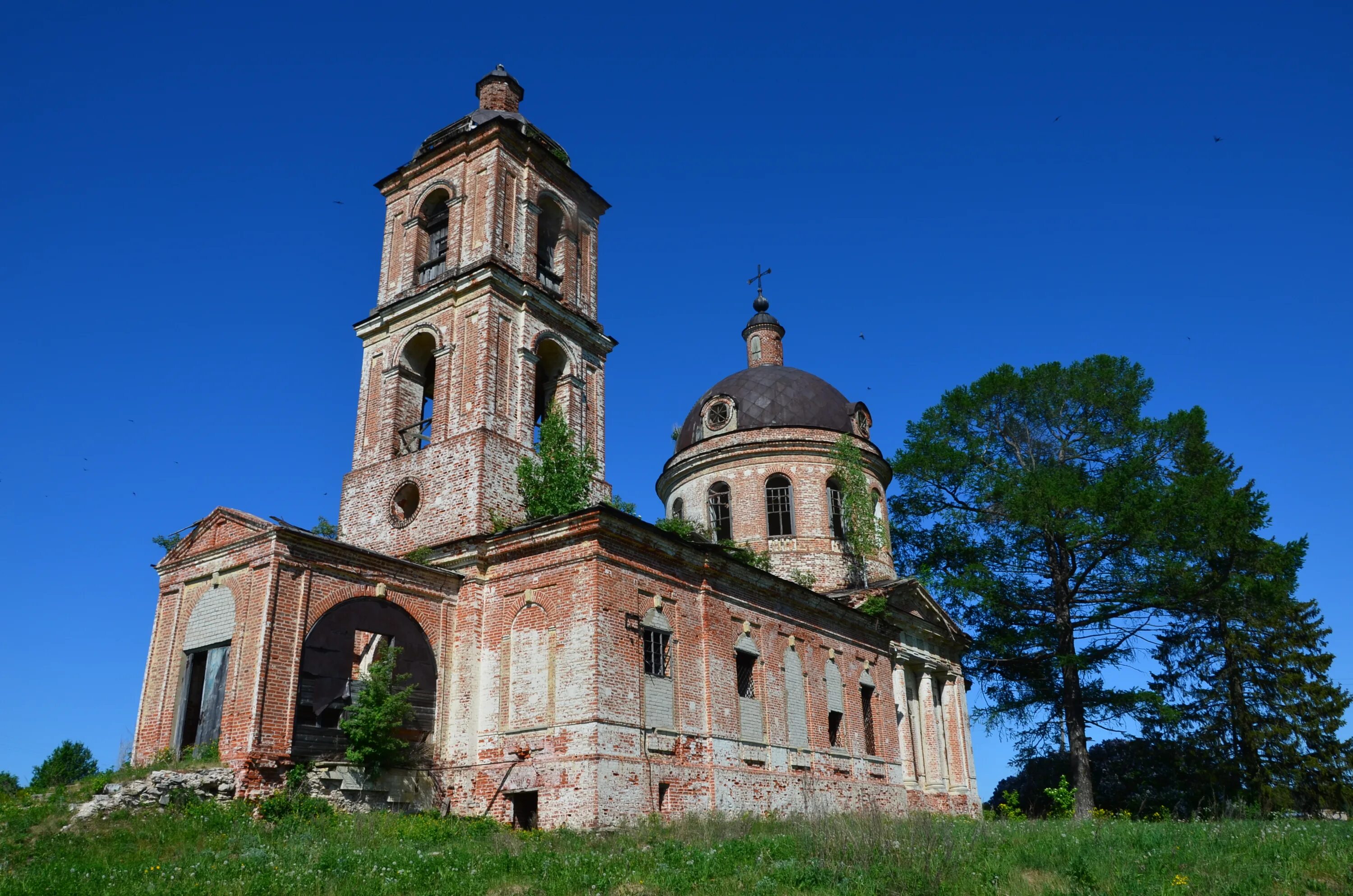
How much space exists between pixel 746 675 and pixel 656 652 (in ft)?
10.2

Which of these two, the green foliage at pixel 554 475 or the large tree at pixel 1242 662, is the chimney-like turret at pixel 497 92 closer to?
the green foliage at pixel 554 475

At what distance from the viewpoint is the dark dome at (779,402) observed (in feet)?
97.0

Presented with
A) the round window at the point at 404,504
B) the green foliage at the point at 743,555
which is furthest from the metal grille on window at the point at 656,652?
the round window at the point at 404,504

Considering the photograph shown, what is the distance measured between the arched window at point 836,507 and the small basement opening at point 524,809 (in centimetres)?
1364

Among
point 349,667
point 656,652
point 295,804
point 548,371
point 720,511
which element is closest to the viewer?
point 295,804

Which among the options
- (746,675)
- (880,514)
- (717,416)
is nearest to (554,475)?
(746,675)

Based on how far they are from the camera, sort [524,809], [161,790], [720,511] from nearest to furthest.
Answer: [161,790]
[524,809]
[720,511]

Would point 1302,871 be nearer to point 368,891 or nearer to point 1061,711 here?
point 368,891

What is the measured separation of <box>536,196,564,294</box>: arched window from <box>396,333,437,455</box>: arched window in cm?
314

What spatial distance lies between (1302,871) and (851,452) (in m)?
17.4

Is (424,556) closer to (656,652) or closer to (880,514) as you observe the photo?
(656,652)

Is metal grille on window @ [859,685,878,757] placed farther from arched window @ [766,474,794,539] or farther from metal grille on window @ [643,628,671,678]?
metal grille on window @ [643,628,671,678]

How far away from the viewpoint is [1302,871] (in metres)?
11.9

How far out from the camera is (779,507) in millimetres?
28531
